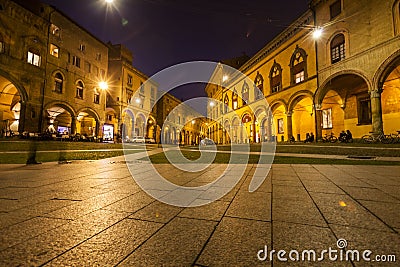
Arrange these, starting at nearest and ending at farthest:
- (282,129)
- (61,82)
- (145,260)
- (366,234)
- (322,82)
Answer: (145,260) < (366,234) < (322,82) < (61,82) < (282,129)

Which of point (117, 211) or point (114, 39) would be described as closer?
point (117, 211)

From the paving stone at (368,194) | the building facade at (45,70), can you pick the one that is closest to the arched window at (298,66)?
the paving stone at (368,194)

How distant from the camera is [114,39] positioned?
1391 inches

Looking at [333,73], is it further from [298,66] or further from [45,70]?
[45,70]

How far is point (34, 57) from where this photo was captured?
2089 cm

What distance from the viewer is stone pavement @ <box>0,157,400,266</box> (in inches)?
50.9

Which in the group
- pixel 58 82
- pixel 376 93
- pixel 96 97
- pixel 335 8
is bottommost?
pixel 376 93

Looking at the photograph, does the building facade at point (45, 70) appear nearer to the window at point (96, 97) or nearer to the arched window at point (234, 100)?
the window at point (96, 97)

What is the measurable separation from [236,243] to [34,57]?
90.5 feet

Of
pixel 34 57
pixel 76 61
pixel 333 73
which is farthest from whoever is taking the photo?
pixel 76 61

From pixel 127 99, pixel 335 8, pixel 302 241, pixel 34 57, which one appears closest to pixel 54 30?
pixel 34 57

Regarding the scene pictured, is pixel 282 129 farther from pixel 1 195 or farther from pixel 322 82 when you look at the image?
pixel 1 195

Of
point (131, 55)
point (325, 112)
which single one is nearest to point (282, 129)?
point (325, 112)

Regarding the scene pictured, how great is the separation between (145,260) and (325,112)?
25.4m
